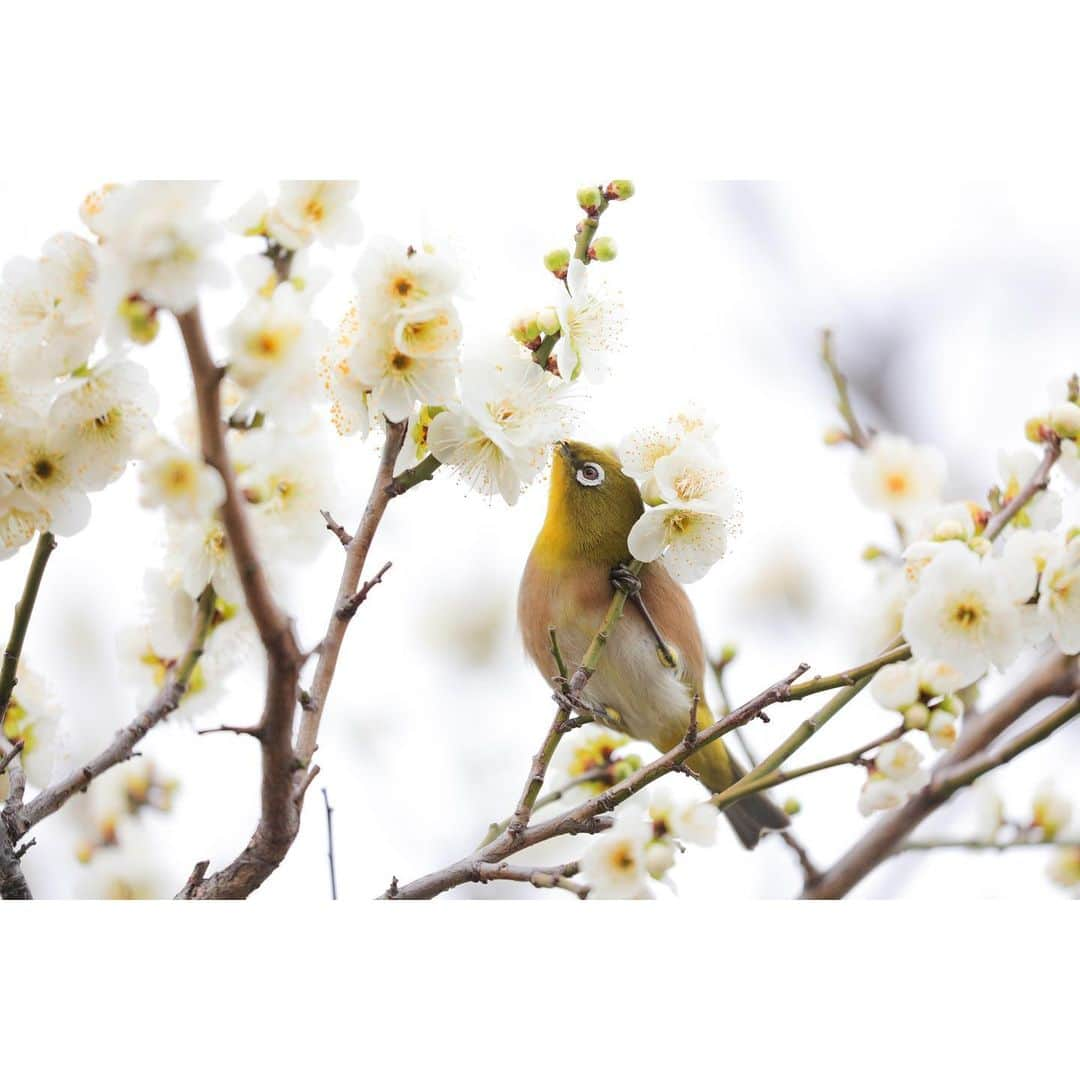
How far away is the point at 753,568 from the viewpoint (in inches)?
55.9

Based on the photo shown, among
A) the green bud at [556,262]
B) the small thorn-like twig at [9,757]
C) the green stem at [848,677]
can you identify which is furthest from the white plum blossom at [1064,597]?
the small thorn-like twig at [9,757]

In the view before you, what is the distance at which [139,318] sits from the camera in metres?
0.76

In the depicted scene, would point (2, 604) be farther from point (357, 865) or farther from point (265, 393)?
point (265, 393)

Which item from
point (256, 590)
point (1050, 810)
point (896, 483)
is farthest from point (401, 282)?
point (1050, 810)

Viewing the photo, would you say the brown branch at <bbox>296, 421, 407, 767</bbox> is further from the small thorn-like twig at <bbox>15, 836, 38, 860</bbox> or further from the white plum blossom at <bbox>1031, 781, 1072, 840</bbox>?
the white plum blossom at <bbox>1031, 781, 1072, 840</bbox>

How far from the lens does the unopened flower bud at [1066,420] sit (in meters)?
1.07

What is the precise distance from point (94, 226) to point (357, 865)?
0.70 metres

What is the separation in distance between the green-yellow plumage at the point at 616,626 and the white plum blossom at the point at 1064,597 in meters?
0.40

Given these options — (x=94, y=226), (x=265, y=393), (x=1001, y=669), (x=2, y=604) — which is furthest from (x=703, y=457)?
(x=2, y=604)

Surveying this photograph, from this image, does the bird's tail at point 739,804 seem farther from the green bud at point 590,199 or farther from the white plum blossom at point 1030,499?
the green bud at point 590,199

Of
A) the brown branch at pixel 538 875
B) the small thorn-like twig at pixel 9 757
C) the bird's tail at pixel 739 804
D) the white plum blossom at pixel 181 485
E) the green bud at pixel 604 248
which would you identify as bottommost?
the bird's tail at pixel 739 804

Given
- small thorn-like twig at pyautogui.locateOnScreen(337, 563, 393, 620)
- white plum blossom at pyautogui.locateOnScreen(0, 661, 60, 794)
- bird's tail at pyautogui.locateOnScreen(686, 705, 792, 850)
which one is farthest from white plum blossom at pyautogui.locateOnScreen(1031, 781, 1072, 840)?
white plum blossom at pyautogui.locateOnScreen(0, 661, 60, 794)

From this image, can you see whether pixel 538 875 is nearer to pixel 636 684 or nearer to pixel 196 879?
pixel 196 879

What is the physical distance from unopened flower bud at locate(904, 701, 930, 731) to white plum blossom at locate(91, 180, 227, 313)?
26.0 inches
